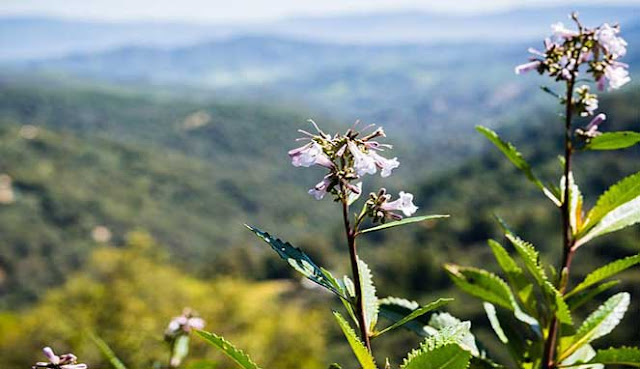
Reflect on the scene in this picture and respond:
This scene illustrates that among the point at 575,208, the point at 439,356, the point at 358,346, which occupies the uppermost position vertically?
the point at 575,208

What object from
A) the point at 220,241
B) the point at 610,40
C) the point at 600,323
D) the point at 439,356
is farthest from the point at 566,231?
the point at 220,241

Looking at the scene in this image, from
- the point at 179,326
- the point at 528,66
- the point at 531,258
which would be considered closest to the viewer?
the point at 531,258

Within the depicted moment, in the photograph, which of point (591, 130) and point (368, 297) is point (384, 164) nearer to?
point (368, 297)

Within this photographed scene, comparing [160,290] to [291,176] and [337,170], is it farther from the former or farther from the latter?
[291,176]

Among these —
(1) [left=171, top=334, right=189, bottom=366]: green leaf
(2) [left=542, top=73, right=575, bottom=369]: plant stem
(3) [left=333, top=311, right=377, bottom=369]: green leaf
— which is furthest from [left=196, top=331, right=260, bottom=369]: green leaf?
(1) [left=171, top=334, right=189, bottom=366]: green leaf

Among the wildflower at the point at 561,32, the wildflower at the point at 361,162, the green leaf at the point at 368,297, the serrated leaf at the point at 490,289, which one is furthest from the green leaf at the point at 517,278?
the wildflower at the point at 361,162

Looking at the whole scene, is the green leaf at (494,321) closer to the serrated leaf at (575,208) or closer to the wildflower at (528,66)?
the serrated leaf at (575,208)

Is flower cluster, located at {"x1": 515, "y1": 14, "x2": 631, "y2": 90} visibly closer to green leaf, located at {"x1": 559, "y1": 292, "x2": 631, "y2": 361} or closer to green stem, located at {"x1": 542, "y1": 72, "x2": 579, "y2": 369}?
green stem, located at {"x1": 542, "y1": 72, "x2": 579, "y2": 369}
